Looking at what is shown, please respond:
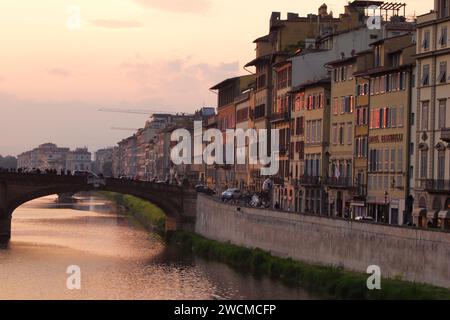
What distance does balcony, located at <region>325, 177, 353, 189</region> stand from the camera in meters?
76.7

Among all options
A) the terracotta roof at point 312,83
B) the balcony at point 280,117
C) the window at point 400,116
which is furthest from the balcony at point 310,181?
the window at point 400,116

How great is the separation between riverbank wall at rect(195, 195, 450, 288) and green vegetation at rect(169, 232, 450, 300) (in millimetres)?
513

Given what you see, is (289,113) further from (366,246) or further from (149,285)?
(366,246)

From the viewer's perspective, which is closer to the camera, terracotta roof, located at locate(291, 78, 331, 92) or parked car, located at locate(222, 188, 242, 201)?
terracotta roof, located at locate(291, 78, 331, 92)

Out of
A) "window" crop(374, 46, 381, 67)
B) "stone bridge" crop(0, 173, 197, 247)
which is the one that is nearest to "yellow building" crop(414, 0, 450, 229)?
"window" crop(374, 46, 381, 67)

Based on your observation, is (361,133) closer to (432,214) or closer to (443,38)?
(432,214)

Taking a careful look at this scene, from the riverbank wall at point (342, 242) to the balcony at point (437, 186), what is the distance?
6066 millimetres

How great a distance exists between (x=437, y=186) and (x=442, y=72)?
18.2 ft

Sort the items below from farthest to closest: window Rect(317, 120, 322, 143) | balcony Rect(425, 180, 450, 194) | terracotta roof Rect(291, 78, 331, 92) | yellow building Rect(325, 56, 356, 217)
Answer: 1. window Rect(317, 120, 322, 143)
2. terracotta roof Rect(291, 78, 331, 92)
3. yellow building Rect(325, 56, 356, 217)
4. balcony Rect(425, 180, 450, 194)

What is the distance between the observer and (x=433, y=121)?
6319cm

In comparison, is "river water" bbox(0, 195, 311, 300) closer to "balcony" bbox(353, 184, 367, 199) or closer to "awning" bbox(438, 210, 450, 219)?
"awning" bbox(438, 210, 450, 219)

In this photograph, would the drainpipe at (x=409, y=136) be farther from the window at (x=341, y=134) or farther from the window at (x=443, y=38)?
the window at (x=341, y=134)
